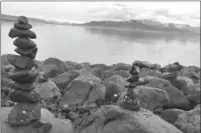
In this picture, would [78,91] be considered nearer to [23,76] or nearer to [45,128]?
[45,128]

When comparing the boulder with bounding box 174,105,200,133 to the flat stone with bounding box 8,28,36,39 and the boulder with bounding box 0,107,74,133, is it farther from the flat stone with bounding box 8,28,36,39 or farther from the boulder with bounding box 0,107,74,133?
the flat stone with bounding box 8,28,36,39

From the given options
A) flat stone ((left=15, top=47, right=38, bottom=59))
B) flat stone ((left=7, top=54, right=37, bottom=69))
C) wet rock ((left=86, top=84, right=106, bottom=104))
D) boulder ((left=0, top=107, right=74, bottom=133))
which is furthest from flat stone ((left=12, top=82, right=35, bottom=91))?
wet rock ((left=86, top=84, right=106, bottom=104))

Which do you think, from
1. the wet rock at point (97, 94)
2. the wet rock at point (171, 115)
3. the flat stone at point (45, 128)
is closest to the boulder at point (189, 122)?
the wet rock at point (171, 115)

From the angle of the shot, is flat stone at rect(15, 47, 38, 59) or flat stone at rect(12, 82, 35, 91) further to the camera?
flat stone at rect(12, 82, 35, 91)

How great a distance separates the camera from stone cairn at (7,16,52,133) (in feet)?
21.9

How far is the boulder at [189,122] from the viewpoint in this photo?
8422mm

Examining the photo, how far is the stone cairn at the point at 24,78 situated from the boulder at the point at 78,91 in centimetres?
314

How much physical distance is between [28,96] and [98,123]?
1973mm

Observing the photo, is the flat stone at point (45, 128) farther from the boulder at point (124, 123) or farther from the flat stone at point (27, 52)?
the flat stone at point (27, 52)

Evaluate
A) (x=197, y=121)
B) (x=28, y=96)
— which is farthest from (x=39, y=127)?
(x=197, y=121)

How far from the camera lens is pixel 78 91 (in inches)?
417

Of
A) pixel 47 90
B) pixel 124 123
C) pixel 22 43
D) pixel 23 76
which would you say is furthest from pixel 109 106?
pixel 47 90

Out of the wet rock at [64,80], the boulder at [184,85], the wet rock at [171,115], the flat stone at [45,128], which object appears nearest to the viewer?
the flat stone at [45,128]

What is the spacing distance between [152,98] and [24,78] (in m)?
5.03
